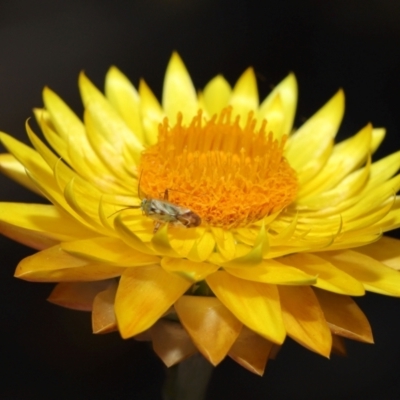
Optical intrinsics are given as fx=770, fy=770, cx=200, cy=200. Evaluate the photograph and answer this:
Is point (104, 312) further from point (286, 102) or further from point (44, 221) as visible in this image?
point (286, 102)

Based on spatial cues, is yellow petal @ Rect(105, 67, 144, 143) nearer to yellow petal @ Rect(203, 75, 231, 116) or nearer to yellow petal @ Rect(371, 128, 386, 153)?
yellow petal @ Rect(203, 75, 231, 116)

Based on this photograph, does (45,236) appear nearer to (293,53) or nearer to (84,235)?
(84,235)

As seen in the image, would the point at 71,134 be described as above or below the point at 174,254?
above

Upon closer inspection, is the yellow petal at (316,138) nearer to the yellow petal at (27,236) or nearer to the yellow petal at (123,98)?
the yellow petal at (123,98)

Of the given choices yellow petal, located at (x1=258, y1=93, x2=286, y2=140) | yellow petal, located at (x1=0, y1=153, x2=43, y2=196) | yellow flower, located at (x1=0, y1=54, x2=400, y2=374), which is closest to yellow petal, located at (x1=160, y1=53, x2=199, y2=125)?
yellow flower, located at (x1=0, y1=54, x2=400, y2=374)

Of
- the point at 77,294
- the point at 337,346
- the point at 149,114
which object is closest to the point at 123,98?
the point at 149,114

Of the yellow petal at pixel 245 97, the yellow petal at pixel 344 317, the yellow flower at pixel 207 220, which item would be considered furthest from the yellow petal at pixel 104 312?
the yellow petal at pixel 245 97

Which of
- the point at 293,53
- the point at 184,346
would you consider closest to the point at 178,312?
the point at 184,346
